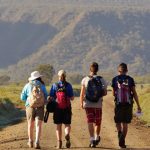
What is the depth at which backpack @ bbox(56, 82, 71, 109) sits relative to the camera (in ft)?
62.0

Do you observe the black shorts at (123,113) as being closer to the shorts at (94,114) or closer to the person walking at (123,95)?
the person walking at (123,95)

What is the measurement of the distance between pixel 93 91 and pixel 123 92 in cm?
83

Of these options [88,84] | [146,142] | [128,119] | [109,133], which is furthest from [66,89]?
[109,133]

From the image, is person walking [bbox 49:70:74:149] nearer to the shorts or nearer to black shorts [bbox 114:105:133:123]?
the shorts

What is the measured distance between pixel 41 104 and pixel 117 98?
2.12m

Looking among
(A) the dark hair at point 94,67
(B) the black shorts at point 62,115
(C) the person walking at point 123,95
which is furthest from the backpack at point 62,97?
(C) the person walking at point 123,95

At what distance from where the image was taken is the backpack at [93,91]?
1892cm

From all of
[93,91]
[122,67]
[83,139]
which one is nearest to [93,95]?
[93,91]

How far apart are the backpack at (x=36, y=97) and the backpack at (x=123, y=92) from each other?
211 centimetres

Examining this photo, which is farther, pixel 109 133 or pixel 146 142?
pixel 109 133

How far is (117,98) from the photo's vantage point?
19.0 m

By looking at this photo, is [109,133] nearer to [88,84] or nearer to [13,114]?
[88,84]

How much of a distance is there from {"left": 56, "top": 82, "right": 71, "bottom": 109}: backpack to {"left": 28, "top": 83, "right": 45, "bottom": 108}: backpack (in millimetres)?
457

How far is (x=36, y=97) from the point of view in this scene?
18906 mm
